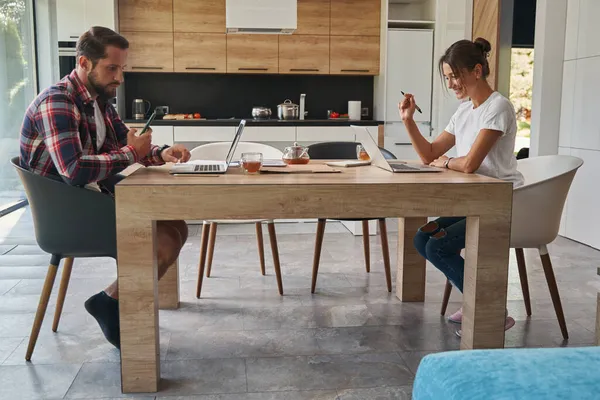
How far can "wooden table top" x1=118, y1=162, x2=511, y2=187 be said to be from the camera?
2.15 m

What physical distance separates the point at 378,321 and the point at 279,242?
6.05 feet

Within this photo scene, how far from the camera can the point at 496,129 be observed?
100 inches

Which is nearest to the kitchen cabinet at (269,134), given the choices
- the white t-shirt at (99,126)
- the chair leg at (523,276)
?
the white t-shirt at (99,126)

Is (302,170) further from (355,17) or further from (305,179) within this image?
(355,17)

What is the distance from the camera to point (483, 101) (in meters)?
2.74

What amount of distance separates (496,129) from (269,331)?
1.29 m

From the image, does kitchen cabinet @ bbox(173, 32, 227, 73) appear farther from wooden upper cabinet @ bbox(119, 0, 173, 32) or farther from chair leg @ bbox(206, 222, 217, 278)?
chair leg @ bbox(206, 222, 217, 278)

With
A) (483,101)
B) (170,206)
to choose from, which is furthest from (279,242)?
(170,206)

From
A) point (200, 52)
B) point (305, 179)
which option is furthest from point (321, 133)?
point (305, 179)

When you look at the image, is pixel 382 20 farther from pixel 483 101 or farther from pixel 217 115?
pixel 483 101

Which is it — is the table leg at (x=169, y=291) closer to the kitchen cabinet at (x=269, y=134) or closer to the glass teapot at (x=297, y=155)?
the glass teapot at (x=297, y=155)

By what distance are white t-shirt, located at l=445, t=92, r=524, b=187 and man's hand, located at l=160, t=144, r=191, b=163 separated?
49.0 inches

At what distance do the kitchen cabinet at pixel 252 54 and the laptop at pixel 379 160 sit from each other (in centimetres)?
351

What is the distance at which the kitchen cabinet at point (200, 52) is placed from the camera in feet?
20.2
